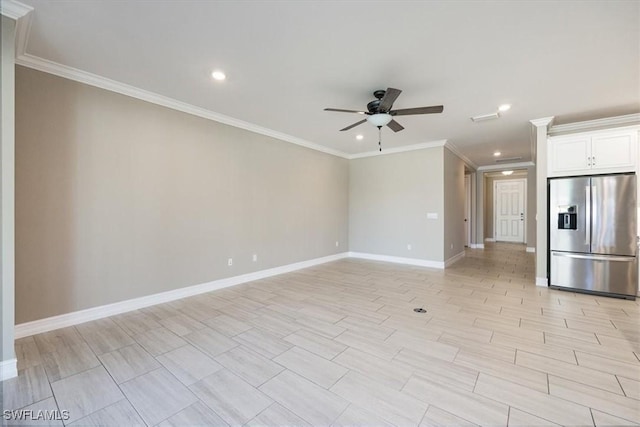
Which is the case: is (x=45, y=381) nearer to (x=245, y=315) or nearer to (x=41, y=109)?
(x=245, y=315)

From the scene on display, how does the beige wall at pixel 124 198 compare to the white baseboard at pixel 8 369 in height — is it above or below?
above

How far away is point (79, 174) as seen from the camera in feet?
9.86

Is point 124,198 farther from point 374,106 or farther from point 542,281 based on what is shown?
point 542,281

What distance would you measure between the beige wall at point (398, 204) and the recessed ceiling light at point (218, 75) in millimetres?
4564

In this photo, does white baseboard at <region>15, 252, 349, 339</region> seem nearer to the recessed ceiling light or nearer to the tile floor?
the tile floor

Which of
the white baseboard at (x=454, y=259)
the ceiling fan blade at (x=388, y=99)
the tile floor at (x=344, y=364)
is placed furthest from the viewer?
the white baseboard at (x=454, y=259)

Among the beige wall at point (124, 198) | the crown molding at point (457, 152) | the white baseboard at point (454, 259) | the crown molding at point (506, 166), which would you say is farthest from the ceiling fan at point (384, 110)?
the crown molding at point (506, 166)

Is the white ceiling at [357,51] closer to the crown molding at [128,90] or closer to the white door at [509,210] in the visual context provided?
the crown molding at [128,90]

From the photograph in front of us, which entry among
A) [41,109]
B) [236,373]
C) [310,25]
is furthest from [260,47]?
[236,373]

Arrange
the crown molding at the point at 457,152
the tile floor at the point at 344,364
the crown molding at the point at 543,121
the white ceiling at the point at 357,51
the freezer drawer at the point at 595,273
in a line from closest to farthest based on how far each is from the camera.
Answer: the tile floor at the point at 344,364 → the white ceiling at the point at 357,51 → the freezer drawer at the point at 595,273 → the crown molding at the point at 543,121 → the crown molding at the point at 457,152

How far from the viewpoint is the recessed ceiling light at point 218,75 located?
297 centimetres

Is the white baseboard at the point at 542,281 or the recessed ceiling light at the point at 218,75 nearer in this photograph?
the recessed ceiling light at the point at 218,75

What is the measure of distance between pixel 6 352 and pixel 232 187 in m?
3.06

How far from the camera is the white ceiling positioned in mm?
2064
